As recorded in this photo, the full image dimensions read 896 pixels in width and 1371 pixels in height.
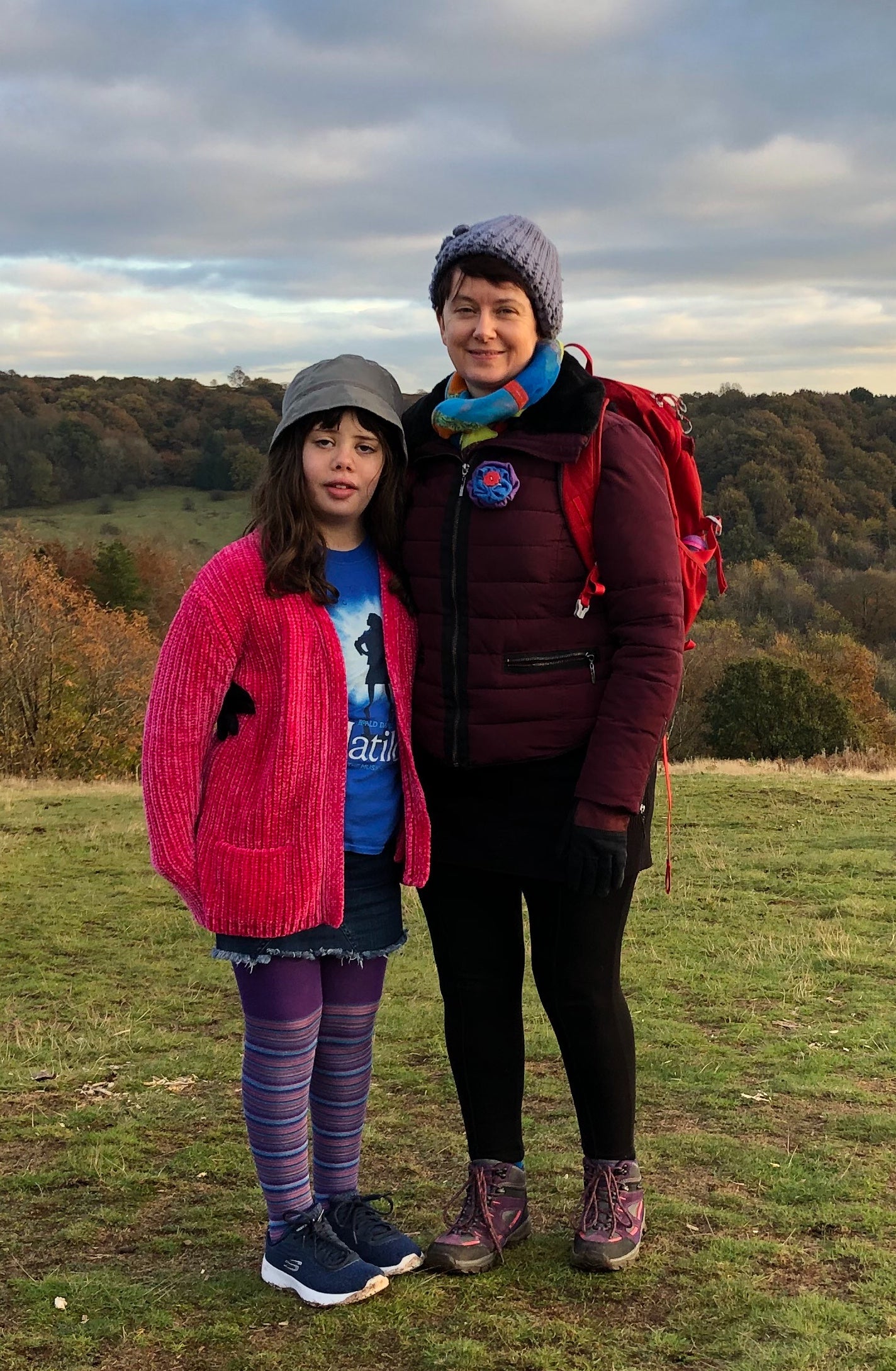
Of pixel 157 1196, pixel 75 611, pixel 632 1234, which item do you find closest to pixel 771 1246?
pixel 632 1234

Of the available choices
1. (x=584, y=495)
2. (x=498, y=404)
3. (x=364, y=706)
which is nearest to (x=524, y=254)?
(x=498, y=404)

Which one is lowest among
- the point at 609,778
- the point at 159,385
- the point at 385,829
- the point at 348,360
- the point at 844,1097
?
the point at 844,1097

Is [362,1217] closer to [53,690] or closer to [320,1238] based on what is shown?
[320,1238]

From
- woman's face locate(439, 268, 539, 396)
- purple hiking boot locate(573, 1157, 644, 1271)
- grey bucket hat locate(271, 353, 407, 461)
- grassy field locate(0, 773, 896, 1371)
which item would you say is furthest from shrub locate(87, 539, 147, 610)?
purple hiking boot locate(573, 1157, 644, 1271)

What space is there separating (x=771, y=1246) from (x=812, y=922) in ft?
13.7

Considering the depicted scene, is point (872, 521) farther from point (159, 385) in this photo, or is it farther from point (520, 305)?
point (520, 305)

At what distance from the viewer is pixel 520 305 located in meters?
2.75

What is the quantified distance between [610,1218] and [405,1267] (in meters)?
0.49

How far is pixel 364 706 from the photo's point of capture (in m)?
2.80

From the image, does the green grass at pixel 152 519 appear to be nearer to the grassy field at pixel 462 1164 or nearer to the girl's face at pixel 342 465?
the grassy field at pixel 462 1164

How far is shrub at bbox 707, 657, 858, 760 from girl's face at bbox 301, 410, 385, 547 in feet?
86.3

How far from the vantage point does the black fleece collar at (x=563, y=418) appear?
2.67 metres

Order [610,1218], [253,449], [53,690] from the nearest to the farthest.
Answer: [610,1218]
[53,690]
[253,449]

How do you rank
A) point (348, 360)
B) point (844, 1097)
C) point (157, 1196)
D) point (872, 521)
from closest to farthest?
point (348, 360) < point (157, 1196) < point (844, 1097) < point (872, 521)
